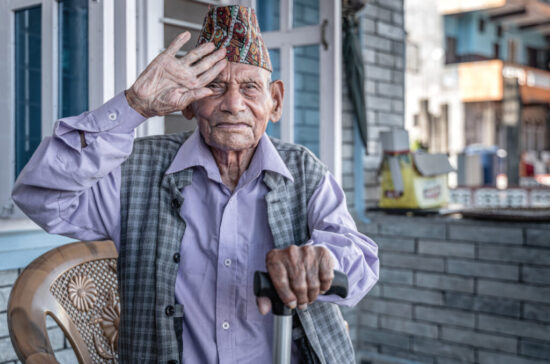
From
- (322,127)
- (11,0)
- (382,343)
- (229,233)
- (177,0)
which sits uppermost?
(177,0)

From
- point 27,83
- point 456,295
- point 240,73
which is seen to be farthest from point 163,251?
point 456,295

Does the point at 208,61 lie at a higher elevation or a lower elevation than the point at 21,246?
higher

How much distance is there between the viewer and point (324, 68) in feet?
10.5

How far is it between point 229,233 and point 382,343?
269cm

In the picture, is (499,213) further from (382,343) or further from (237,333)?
(237,333)

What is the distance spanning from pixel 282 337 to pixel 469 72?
1576 cm

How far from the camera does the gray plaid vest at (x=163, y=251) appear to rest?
1.34m

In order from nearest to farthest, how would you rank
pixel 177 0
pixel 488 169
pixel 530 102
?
pixel 177 0, pixel 488 169, pixel 530 102

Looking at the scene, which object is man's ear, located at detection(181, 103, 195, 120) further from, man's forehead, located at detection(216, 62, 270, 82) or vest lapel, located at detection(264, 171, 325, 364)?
vest lapel, located at detection(264, 171, 325, 364)

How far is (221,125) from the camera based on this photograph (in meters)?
1.39

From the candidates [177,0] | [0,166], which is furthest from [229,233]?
[177,0]

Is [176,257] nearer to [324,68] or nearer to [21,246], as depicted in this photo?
[21,246]

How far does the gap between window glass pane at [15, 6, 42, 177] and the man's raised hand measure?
1.18m

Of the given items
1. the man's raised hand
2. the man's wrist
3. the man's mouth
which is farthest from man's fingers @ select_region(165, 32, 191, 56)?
the man's mouth
